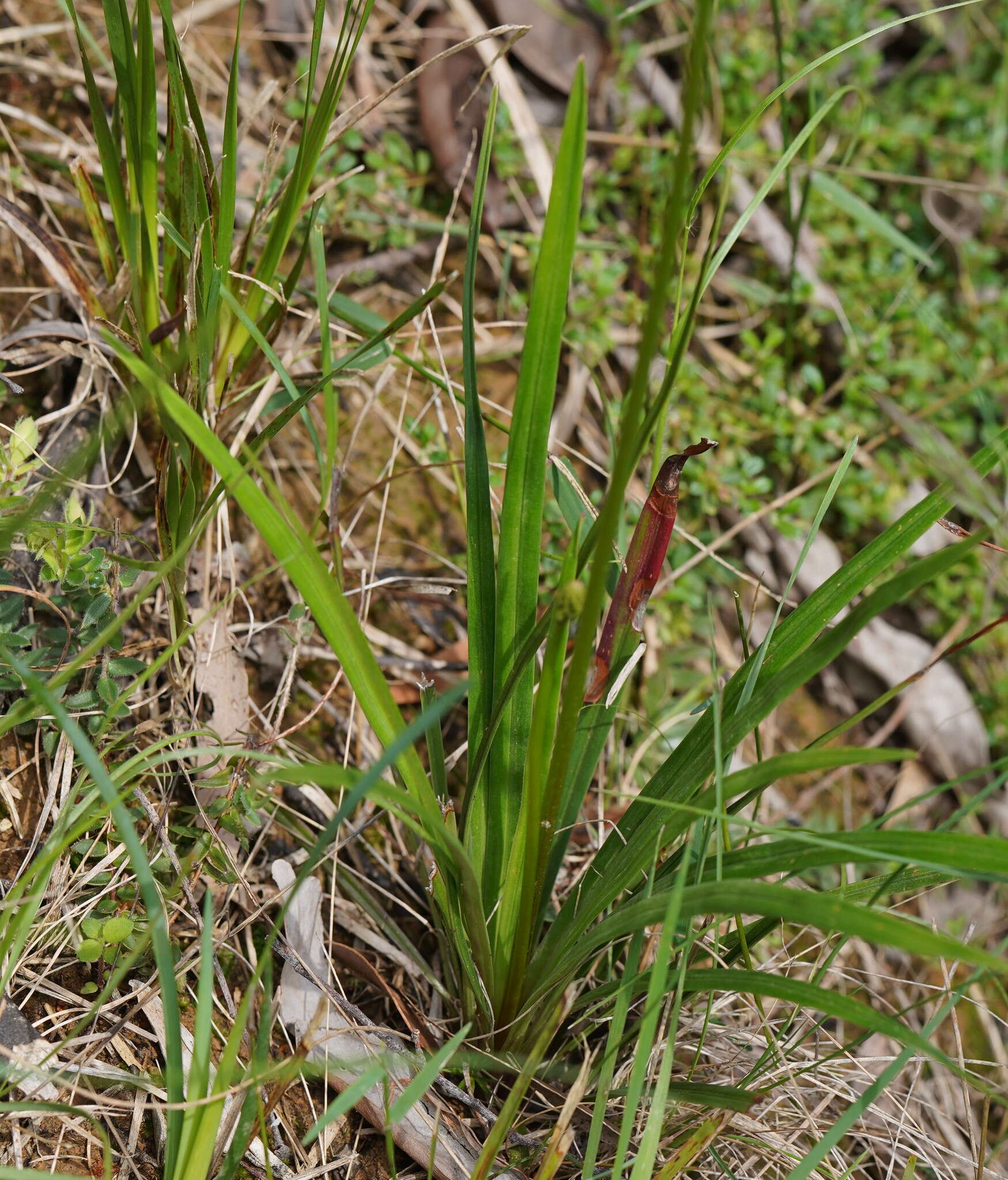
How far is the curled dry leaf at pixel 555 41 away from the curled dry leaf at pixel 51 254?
49.2 inches

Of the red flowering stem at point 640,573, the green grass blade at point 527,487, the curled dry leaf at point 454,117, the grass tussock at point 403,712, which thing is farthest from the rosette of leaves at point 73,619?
the curled dry leaf at point 454,117

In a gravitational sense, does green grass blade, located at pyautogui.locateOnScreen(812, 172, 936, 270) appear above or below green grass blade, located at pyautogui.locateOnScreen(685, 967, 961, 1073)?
above

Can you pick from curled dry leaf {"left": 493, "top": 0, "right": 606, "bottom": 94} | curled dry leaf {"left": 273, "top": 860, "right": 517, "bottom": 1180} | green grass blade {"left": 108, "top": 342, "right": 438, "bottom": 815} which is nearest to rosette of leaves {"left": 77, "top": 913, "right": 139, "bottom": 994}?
curled dry leaf {"left": 273, "top": 860, "right": 517, "bottom": 1180}

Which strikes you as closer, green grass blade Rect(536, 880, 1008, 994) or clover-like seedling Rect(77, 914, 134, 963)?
green grass blade Rect(536, 880, 1008, 994)

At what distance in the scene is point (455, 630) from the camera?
1.58m

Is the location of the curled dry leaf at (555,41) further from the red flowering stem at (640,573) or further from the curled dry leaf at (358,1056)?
the curled dry leaf at (358,1056)

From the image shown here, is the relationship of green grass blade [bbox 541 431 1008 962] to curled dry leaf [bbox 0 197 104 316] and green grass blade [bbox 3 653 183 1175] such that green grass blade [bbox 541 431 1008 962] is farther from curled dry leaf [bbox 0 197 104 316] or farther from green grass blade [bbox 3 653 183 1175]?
curled dry leaf [bbox 0 197 104 316]

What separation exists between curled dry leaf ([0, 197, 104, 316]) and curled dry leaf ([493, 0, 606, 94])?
1251 mm

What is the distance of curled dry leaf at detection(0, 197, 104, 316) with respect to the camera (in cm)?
125

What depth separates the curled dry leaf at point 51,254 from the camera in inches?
49.1

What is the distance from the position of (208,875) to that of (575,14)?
2.08 meters

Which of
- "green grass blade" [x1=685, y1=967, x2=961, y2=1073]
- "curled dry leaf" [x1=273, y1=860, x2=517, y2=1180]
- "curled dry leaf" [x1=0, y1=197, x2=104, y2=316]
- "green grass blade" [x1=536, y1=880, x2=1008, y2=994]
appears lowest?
"curled dry leaf" [x1=273, y1=860, x2=517, y2=1180]

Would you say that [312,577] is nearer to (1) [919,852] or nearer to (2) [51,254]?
(1) [919,852]

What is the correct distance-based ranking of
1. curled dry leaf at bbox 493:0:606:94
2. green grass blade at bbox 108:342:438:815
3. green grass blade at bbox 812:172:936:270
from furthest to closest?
curled dry leaf at bbox 493:0:606:94 < green grass blade at bbox 812:172:936:270 < green grass blade at bbox 108:342:438:815
